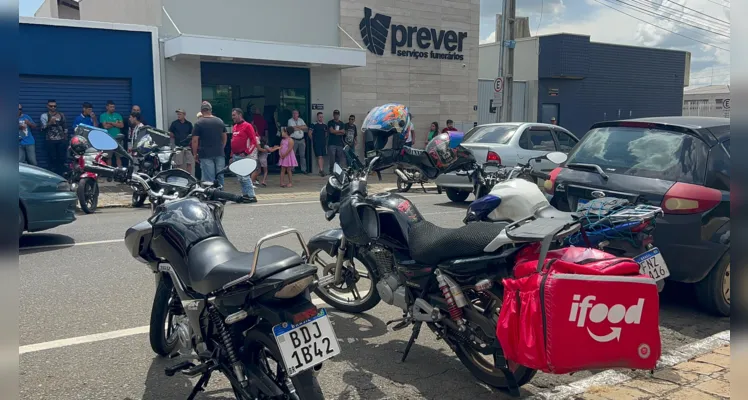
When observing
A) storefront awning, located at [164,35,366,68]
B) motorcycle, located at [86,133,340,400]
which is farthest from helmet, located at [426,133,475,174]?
storefront awning, located at [164,35,366,68]

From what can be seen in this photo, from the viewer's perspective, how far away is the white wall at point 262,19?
1664cm

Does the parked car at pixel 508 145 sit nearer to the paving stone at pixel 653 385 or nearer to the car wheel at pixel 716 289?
the car wheel at pixel 716 289

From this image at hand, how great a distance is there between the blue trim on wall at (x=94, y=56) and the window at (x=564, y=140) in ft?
33.7

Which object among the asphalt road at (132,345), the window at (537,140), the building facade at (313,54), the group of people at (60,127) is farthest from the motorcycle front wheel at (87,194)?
the window at (537,140)

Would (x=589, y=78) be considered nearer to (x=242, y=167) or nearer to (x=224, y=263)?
(x=242, y=167)

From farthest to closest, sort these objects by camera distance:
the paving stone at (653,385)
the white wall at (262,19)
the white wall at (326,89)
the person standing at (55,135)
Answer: the white wall at (326,89)
the white wall at (262,19)
the person standing at (55,135)
the paving stone at (653,385)

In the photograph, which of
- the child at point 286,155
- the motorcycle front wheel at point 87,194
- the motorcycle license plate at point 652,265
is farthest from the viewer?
the child at point 286,155

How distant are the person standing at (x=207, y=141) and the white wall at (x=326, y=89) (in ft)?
22.5

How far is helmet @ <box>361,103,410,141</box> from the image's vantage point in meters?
4.14

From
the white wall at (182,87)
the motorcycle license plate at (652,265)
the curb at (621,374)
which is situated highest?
the white wall at (182,87)

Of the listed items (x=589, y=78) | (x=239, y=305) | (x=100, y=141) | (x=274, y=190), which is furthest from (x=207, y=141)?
(x=589, y=78)

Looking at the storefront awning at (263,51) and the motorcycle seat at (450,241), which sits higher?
the storefront awning at (263,51)

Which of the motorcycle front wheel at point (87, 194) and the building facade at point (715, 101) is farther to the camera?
the motorcycle front wheel at point (87, 194)

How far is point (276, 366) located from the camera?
3.23 m
